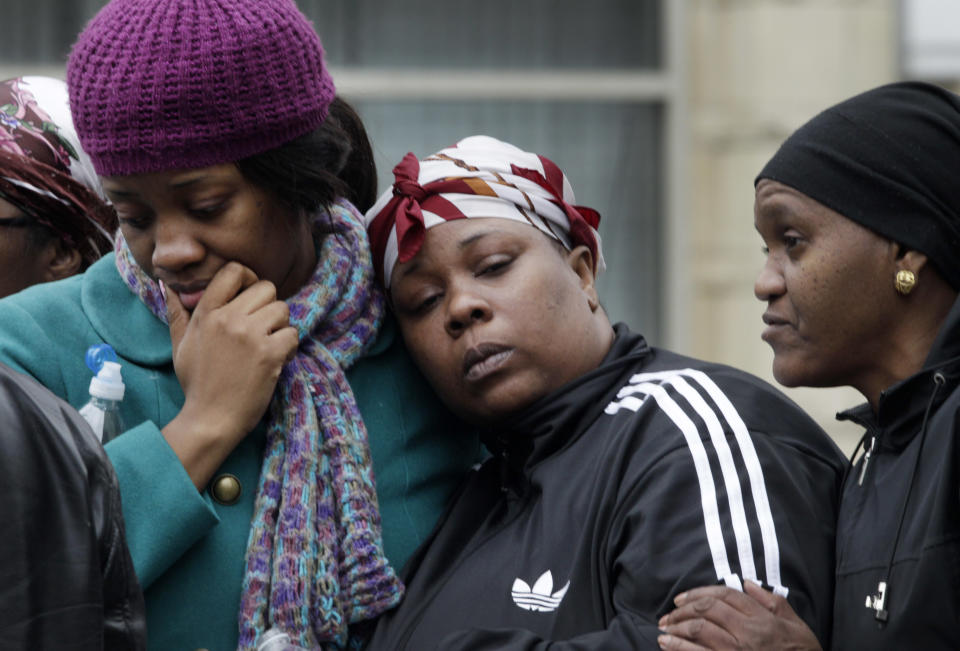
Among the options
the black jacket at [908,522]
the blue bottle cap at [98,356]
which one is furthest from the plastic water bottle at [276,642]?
the black jacket at [908,522]

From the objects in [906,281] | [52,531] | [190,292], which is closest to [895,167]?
[906,281]

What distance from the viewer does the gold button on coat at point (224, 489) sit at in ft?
7.48

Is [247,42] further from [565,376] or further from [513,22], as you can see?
[513,22]

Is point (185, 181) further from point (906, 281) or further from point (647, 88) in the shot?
point (647, 88)

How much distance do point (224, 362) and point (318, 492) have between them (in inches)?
10.8

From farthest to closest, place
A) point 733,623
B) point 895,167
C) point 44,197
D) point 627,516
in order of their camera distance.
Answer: point 44,197 < point 895,167 < point 627,516 < point 733,623

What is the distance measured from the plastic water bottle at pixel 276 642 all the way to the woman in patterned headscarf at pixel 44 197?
955 millimetres

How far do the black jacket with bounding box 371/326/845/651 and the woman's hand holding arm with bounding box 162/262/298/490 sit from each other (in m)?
0.43

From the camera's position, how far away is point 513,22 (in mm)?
5973

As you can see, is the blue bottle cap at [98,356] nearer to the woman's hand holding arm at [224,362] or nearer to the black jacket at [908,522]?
the woman's hand holding arm at [224,362]

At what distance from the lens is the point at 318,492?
233cm

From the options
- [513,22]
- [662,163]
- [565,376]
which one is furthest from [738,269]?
[565,376]

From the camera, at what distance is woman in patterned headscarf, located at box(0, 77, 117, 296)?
271 cm

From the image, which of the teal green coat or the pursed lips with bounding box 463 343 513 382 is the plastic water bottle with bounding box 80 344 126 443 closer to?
the teal green coat
